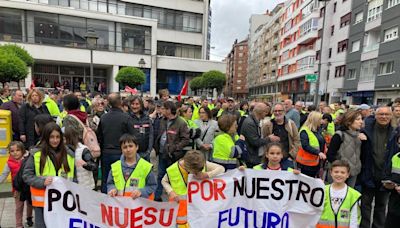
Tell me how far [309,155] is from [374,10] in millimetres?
32452

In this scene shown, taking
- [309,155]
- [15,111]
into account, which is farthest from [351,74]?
[15,111]

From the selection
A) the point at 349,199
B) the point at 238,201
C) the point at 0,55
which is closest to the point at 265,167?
the point at 238,201

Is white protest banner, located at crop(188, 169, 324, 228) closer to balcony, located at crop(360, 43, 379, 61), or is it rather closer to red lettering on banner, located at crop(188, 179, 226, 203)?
red lettering on banner, located at crop(188, 179, 226, 203)

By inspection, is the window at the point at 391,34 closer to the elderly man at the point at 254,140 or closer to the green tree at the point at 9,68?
the elderly man at the point at 254,140

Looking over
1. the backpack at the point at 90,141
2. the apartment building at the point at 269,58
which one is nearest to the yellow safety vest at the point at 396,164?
the backpack at the point at 90,141

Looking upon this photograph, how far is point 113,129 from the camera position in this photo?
4.56 m

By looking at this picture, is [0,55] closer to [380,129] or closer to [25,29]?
[25,29]

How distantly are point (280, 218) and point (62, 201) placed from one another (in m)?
2.61

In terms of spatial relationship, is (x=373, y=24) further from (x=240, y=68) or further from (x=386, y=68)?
(x=240, y=68)

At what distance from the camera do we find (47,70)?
3016 centimetres

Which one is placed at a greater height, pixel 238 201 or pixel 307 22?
pixel 307 22

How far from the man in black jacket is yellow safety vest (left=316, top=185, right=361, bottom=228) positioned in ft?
10.1

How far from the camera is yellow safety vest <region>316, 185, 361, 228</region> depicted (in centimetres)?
325

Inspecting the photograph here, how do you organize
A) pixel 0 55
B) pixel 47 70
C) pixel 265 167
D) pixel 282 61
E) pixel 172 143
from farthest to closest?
pixel 282 61 → pixel 47 70 → pixel 0 55 → pixel 172 143 → pixel 265 167
